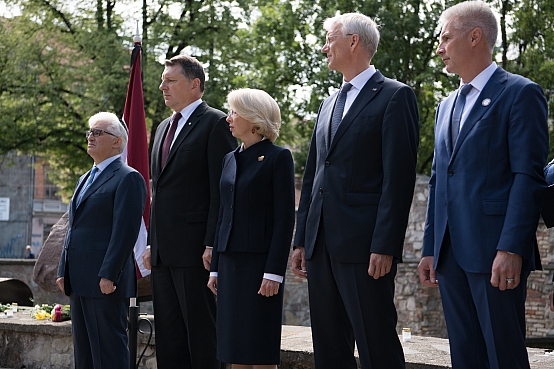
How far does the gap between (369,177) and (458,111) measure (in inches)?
21.2

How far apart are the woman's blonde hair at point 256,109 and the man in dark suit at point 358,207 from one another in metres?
0.42

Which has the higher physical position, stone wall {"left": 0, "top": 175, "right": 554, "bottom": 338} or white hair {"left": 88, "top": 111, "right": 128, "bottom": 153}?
white hair {"left": 88, "top": 111, "right": 128, "bottom": 153}

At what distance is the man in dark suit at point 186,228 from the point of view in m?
4.45

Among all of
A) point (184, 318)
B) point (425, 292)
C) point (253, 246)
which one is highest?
point (253, 246)

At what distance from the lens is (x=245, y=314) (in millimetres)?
4000

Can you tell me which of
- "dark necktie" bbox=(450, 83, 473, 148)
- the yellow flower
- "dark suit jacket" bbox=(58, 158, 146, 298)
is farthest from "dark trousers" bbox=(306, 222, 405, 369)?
the yellow flower

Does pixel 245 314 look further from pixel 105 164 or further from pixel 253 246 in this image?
pixel 105 164

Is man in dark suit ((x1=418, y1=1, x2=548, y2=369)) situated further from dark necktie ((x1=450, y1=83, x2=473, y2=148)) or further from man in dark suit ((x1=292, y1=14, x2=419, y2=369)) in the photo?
man in dark suit ((x1=292, y1=14, x2=419, y2=369))

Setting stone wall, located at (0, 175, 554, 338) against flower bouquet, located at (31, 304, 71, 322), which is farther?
stone wall, located at (0, 175, 554, 338)

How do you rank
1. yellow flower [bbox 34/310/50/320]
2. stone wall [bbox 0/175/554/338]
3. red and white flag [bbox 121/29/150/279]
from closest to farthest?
red and white flag [bbox 121/29/150/279]
yellow flower [bbox 34/310/50/320]
stone wall [bbox 0/175/554/338]

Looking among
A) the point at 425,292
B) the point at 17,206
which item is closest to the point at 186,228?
the point at 425,292

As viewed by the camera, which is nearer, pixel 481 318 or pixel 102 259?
pixel 481 318

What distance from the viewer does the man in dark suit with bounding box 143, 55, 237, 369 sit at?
445cm

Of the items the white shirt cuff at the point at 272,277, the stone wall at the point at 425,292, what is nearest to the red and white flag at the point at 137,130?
the white shirt cuff at the point at 272,277
